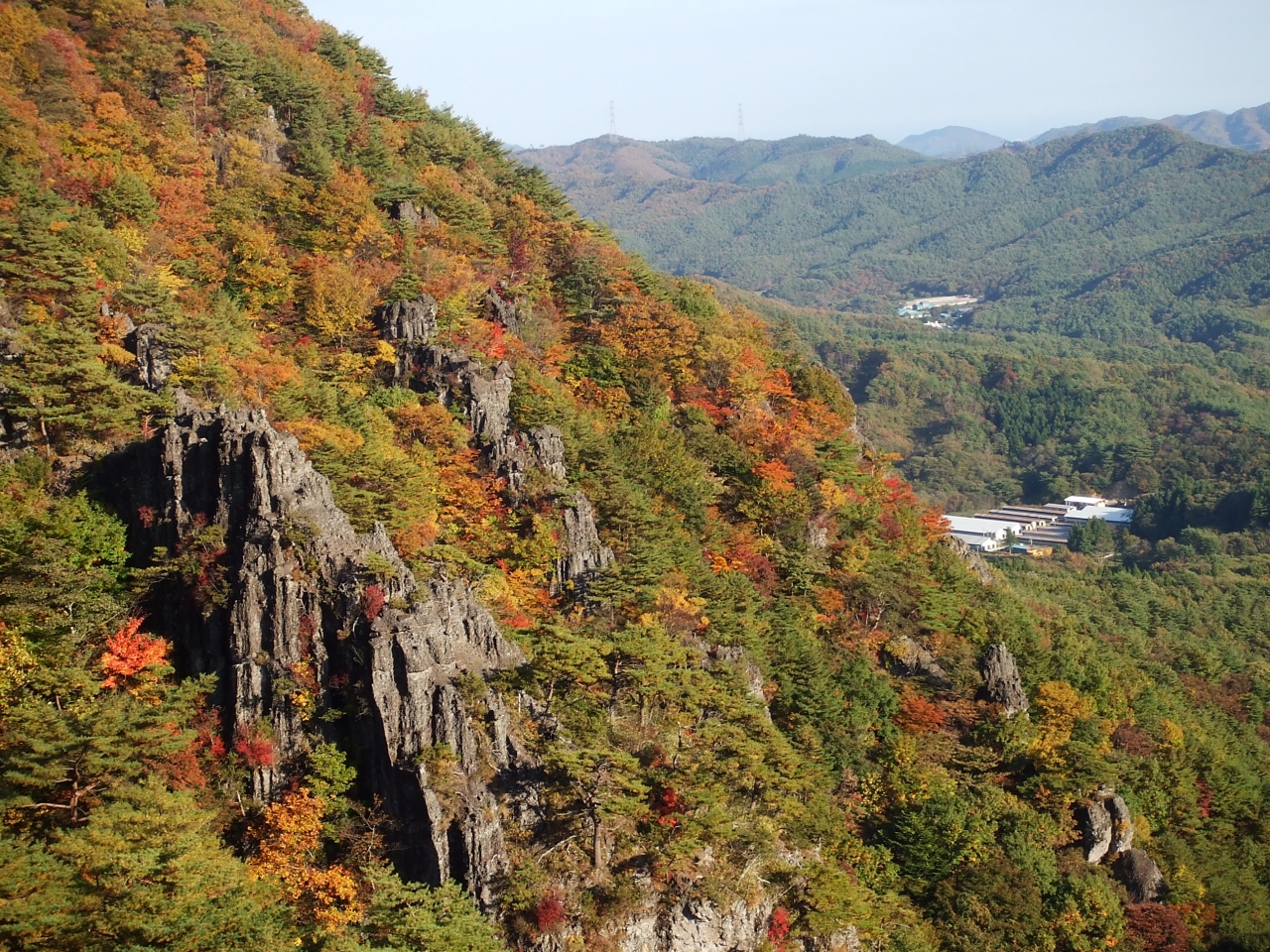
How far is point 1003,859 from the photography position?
110 ft

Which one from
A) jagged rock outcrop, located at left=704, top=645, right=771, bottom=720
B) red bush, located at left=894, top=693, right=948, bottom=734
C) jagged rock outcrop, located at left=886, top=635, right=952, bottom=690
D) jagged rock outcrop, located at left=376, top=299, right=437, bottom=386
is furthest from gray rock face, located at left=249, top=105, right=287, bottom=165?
red bush, located at left=894, top=693, right=948, bottom=734

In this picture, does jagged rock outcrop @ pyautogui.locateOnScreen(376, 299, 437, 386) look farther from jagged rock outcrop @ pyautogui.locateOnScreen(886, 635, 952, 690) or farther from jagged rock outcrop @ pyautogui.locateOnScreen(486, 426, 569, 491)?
jagged rock outcrop @ pyautogui.locateOnScreen(886, 635, 952, 690)

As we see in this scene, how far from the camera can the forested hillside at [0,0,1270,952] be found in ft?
72.2

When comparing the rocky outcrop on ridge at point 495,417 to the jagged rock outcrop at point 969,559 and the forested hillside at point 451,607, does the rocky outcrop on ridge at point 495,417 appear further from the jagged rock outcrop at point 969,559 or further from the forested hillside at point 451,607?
the jagged rock outcrop at point 969,559

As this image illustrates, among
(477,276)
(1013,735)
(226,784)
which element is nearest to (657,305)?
(477,276)

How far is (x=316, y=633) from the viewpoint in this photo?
2420cm

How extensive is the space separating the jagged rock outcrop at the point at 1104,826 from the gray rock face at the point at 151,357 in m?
32.5

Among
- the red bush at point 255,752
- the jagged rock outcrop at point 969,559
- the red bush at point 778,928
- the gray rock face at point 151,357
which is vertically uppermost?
the gray rock face at point 151,357

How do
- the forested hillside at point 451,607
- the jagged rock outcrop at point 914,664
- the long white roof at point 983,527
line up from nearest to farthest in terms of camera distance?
the forested hillside at point 451,607
the jagged rock outcrop at point 914,664
the long white roof at point 983,527

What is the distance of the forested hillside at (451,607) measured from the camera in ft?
72.2

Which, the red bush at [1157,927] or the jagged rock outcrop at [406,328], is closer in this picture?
the red bush at [1157,927]

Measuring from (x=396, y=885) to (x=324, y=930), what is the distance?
1511mm

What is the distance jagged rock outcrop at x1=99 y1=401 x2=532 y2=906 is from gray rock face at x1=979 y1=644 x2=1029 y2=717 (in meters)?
20.0

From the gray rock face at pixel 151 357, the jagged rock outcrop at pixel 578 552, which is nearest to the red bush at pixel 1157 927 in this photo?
the jagged rock outcrop at pixel 578 552
